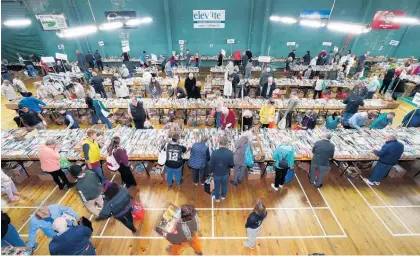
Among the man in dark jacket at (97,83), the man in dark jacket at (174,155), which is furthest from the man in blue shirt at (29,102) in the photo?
the man in dark jacket at (174,155)

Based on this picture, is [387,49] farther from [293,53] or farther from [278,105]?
[278,105]

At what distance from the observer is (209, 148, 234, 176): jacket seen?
16.5 feet

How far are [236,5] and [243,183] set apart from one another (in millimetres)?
14967

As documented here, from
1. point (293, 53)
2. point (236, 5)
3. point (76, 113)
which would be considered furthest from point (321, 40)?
point (76, 113)

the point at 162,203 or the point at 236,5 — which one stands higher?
the point at 236,5

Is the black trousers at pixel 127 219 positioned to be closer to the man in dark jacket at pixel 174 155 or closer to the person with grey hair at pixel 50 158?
the man in dark jacket at pixel 174 155

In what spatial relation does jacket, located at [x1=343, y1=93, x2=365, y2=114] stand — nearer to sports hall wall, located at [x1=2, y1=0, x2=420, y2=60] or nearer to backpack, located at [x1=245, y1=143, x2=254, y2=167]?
backpack, located at [x1=245, y1=143, x2=254, y2=167]

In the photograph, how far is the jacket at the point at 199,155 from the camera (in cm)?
549

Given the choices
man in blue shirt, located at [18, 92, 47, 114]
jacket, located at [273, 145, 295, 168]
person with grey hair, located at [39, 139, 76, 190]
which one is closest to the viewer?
person with grey hair, located at [39, 139, 76, 190]

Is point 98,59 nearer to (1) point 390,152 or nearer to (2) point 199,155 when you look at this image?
(2) point 199,155

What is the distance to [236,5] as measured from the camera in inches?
645

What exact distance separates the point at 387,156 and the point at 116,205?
7228 mm

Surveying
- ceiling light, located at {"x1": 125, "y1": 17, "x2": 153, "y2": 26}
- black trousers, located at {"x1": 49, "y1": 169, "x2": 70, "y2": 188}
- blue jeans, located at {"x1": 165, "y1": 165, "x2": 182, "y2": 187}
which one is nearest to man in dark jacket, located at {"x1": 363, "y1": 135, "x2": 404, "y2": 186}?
blue jeans, located at {"x1": 165, "y1": 165, "x2": 182, "y2": 187}

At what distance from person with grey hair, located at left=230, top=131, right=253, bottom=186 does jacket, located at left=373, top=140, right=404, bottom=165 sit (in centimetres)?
381
